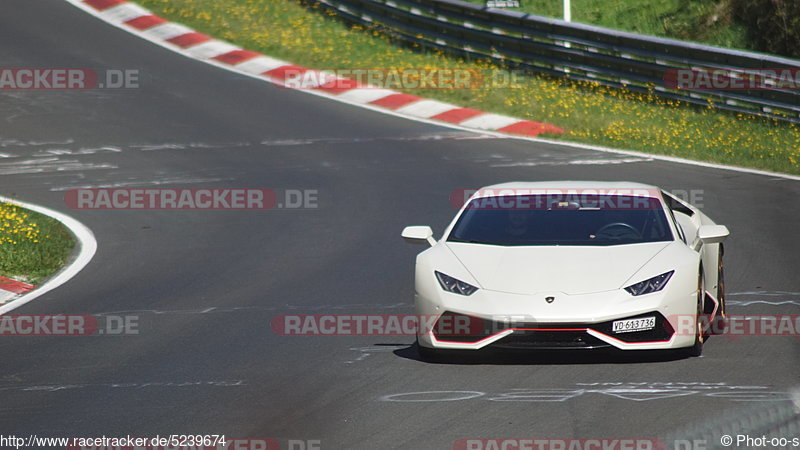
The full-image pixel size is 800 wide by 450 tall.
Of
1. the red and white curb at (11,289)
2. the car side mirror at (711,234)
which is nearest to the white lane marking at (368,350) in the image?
the car side mirror at (711,234)

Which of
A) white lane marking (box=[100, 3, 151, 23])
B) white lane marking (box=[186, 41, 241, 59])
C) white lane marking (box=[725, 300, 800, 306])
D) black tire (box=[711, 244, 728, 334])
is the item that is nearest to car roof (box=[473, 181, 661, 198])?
black tire (box=[711, 244, 728, 334])

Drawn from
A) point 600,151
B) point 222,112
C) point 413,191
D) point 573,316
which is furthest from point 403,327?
point 222,112

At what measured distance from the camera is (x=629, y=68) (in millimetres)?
21984

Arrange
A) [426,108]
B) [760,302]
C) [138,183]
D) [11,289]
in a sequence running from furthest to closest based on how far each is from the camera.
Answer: [426,108], [138,183], [11,289], [760,302]

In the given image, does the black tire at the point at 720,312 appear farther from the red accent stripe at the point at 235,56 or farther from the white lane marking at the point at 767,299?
the red accent stripe at the point at 235,56

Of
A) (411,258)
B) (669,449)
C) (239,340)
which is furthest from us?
(411,258)

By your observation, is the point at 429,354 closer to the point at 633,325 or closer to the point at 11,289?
the point at 633,325

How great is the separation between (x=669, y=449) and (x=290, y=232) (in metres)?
8.38

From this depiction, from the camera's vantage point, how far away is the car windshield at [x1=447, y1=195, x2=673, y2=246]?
9.67 meters

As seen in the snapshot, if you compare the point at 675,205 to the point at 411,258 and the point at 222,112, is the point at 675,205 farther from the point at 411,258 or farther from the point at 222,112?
the point at 222,112

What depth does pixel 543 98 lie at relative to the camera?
22062 millimetres

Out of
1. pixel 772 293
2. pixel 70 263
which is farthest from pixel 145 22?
pixel 772 293

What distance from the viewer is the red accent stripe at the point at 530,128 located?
66.5ft

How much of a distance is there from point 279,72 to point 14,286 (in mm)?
12228
